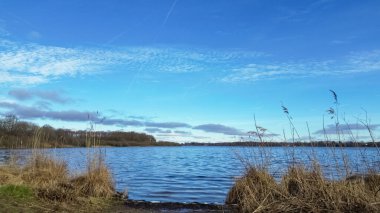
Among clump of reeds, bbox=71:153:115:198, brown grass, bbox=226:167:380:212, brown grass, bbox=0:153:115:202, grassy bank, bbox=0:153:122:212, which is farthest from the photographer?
clump of reeds, bbox=71:153:115:198

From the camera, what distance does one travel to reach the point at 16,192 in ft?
32.7

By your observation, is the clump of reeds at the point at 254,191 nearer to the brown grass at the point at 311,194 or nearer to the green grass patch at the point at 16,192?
the brown grass at the point at 311,194

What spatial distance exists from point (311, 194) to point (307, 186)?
1.21 ft

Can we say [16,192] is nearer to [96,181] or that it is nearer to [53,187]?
[53,187]

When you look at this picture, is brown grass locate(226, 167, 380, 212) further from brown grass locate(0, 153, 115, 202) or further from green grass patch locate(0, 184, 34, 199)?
green grass patch locate(0, 184, 34, 199)

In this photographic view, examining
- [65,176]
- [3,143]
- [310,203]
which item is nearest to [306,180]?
[310,203]

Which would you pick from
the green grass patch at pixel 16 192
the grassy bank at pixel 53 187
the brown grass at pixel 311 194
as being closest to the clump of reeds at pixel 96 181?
the grassy bank at pixel 53 187

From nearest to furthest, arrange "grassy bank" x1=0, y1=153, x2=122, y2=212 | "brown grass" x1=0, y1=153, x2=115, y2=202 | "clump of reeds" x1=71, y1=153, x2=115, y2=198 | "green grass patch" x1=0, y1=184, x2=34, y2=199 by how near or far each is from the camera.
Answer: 1. "grassy bank" x1=0, y1=153, x2=122, y2=212
2. "green grass patch" x1=0, y1=184, x2=34, y2=199
3. "brown grass" x1=0, y1=153, x2=115, y2=202
4. "clump of reeds" x1=71, y1=153, x2=115, y2=198

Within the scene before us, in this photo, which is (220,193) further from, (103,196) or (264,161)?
(103,196)

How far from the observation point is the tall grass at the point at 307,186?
347 inches

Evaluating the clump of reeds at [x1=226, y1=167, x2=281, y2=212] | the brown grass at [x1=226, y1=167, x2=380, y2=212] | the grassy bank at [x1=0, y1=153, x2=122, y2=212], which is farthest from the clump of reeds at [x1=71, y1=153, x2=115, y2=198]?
the brown grass at [x1=226, y1=167, x2=380, y2=212]

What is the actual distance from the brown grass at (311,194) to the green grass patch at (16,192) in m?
5.02

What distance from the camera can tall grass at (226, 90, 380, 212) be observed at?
881 centimetres

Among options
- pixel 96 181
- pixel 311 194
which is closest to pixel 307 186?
pixel 311 194
